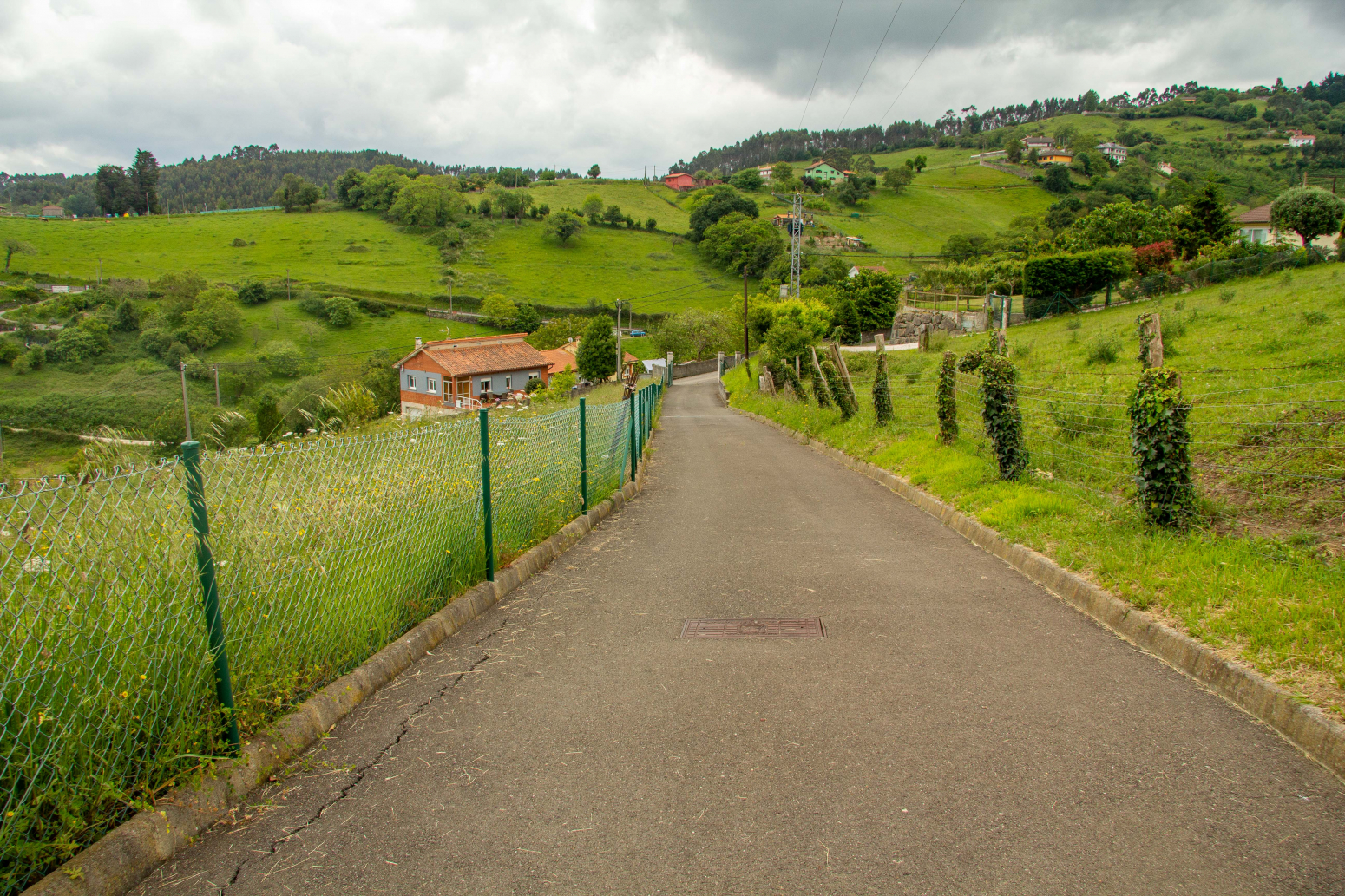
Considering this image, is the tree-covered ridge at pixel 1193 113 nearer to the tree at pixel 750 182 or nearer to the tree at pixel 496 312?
the tree at pixel 750 182

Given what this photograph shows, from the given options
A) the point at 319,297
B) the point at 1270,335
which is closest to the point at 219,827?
the point at 1270,335

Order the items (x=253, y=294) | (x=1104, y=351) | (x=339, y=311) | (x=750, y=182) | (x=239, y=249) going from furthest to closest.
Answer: (x=750, y=182) → (x=239, y=249) → (x=253, y=294) → (x=339, y=311) → (x=1104, y=351)

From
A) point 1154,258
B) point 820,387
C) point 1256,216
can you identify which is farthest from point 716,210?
point 820,387

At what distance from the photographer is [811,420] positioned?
63.4 ft

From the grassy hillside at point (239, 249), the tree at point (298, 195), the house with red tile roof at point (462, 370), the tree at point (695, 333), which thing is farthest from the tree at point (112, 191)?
the tree at point (695, 333)

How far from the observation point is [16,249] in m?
87.4

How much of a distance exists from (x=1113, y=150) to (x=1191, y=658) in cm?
16538

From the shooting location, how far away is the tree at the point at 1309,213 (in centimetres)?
3431

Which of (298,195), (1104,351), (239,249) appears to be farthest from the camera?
(298,195)

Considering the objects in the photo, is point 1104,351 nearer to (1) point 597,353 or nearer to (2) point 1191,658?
(2) point 1191,658

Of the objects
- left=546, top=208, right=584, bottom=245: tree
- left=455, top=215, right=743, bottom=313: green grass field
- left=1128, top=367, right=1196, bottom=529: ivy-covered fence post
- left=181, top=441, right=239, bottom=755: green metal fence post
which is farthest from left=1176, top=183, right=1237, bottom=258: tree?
left=546, top=208, right=584, bottom=245: tree

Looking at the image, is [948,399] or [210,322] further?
[210,322]

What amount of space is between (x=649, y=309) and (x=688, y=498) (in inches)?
3293

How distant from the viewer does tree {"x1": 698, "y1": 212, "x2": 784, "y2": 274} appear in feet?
322
